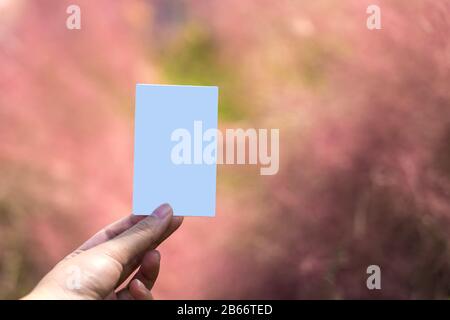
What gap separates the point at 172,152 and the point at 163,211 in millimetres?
68

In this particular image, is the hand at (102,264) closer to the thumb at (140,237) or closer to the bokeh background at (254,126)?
the thumb at (140,237)

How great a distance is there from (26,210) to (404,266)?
69cm

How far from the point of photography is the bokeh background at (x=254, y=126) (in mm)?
825

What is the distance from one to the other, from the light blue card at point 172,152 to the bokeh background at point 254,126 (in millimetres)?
333

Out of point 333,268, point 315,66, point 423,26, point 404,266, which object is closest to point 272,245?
point 333,268

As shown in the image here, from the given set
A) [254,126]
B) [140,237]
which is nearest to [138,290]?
[140,237]

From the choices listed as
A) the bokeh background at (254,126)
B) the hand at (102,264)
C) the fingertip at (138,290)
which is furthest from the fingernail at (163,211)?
the bokeh background at (254,126)

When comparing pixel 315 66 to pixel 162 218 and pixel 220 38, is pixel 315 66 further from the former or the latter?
pixel 162 218

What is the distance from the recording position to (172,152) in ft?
1.79

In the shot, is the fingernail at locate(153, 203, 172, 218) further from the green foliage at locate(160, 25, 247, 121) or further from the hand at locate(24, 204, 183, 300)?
the green foliage at locate(160, 25, 247, 121)

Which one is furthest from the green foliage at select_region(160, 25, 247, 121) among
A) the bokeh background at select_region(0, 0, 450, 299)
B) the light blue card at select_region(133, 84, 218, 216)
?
the light blue card at select_region(133, 84, 218, 216)

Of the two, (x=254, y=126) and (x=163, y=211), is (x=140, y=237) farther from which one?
(x=254, y=126)

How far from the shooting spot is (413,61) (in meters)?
0.82
